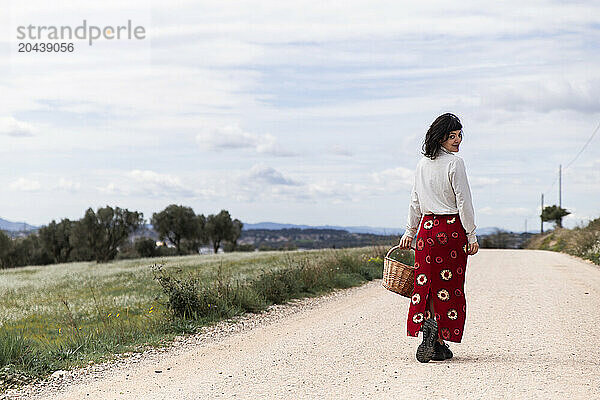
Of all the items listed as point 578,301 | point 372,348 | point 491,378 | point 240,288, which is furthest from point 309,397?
point 578,301

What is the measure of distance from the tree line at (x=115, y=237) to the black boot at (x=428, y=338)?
44646 millimetres

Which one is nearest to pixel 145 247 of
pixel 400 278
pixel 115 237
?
pixel 115 237

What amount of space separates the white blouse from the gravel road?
4.96 feet

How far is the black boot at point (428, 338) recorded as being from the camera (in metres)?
6.67

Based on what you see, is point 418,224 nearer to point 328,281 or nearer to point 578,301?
point 578,301

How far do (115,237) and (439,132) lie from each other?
48732mm

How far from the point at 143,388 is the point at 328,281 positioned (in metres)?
9.03

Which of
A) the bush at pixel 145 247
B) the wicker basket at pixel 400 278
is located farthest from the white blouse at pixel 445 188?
the bush at pixel 145 247

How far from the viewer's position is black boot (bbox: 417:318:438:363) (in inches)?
263

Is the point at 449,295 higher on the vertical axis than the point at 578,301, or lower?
higher

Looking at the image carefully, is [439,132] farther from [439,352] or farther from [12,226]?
[12,226]

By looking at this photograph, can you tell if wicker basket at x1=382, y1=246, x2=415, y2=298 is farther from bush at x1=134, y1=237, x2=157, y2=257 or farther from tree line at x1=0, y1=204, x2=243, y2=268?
bush at x1=134, y1=237, x2=157, y2=257

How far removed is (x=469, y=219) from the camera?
6422 millimetres

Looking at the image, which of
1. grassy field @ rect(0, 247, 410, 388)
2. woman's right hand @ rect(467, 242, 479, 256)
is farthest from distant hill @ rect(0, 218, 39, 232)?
woman's right hand @ rect(467, 242, 479, 256)
